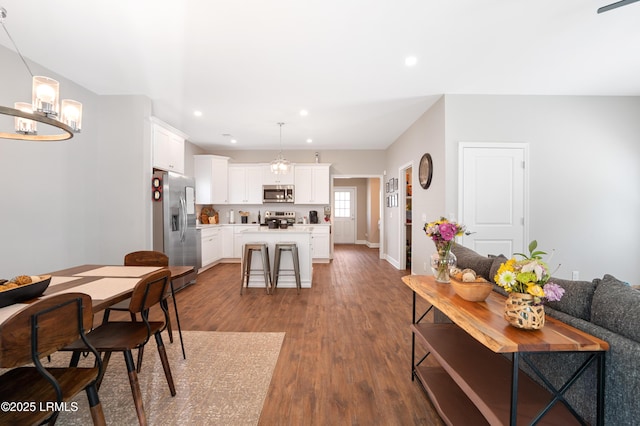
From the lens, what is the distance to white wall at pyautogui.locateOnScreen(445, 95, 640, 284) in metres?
3.78

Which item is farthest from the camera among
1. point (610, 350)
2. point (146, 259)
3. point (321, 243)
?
point (321, 243)

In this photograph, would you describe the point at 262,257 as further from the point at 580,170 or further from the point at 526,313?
the point at 580,170

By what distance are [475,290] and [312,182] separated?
218 inches

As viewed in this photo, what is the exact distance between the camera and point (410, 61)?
2887 mm

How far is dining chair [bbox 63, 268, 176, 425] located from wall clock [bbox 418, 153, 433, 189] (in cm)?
378

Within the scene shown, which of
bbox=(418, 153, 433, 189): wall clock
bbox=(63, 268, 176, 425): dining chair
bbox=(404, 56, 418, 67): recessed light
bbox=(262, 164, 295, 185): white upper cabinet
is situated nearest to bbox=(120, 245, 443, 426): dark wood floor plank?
bbox=(63, 268, 176, 425): dining chair

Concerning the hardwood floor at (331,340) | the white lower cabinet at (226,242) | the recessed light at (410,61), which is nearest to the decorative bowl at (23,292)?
the hardwood floor at (331,340)

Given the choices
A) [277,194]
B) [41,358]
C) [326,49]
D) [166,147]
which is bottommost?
[41,358]

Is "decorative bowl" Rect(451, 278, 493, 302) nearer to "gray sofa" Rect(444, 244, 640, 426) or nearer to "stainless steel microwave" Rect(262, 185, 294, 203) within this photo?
"gray sofa" Rect(444, 244, 640, 426)

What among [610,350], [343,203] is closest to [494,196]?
[610,350]

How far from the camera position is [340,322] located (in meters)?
3.12

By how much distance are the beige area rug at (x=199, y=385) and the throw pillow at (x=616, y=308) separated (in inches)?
74.6

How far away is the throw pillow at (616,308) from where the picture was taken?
1046 mm

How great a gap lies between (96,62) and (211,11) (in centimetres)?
179
